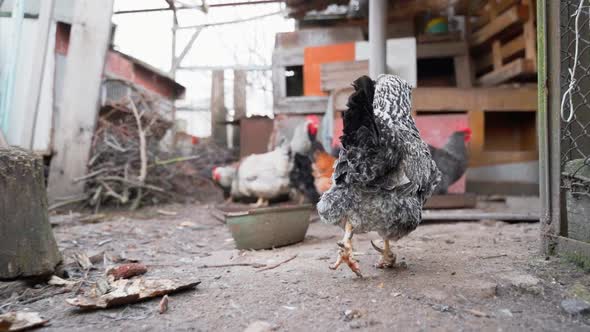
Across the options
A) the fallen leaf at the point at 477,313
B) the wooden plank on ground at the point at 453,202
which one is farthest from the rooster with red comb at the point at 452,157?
the fallen leaf at the point at 477,313

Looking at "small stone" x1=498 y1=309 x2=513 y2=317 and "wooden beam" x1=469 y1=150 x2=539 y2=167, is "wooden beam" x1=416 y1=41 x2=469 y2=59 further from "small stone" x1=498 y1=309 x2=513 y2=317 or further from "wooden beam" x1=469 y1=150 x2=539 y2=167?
"small stone" x1=498 y1=309 x2=513 y2=317

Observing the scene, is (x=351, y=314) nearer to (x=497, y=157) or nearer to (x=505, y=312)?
(x=505, y=312)

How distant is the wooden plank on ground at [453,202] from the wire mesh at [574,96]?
2.94m

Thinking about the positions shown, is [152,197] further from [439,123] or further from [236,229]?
[439,123]

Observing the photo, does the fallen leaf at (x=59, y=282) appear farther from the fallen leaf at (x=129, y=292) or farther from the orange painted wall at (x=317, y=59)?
the orange painted wall at (x=317, y=59)

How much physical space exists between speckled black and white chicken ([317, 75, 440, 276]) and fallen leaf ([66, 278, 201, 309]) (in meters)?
0.94

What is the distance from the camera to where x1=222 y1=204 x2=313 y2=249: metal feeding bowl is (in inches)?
140

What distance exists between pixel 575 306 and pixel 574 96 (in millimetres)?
1238

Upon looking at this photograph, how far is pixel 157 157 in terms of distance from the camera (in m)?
7.11

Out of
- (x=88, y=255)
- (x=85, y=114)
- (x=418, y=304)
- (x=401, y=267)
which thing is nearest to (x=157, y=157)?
(x=85, y=114)

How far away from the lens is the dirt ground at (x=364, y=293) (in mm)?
1807

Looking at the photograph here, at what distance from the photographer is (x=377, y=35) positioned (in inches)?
204

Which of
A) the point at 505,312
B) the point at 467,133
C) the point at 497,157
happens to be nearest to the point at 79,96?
the point at 467,133

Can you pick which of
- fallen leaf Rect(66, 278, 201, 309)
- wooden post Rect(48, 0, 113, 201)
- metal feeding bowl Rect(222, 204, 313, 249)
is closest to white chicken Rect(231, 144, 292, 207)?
metal feeding bowl Rect(222, 204, 313, 249)
